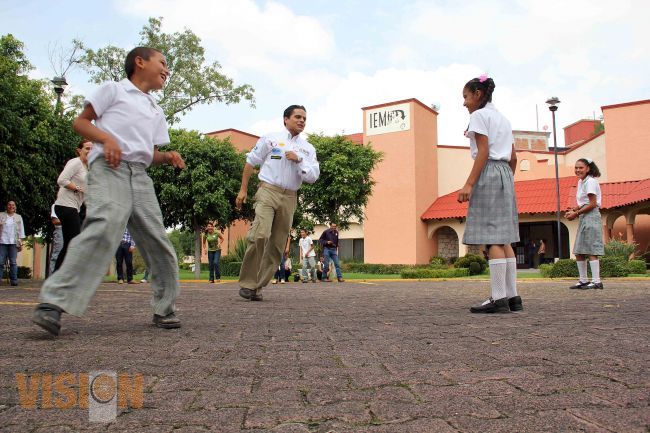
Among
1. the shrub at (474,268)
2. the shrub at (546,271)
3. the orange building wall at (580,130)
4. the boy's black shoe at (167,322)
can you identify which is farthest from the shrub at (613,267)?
the orange building wall at (580,130)

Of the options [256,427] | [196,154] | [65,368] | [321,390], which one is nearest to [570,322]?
[321,390]

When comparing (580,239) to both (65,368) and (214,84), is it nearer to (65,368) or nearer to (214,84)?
(65,368)

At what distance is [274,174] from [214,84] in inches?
1159

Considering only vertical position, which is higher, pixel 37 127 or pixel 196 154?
pixel 196 154

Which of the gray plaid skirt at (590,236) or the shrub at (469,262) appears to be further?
the shrub at (469,262)

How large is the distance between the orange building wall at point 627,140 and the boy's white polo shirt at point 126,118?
1156 inches

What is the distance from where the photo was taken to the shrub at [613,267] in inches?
607

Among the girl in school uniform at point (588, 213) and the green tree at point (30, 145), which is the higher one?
the green tree at point (30, 145)

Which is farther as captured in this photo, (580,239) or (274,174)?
(580,239)

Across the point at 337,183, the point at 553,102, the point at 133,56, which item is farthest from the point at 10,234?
the point at 553,102

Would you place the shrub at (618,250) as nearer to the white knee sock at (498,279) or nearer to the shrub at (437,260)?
the shrub at (437,260)

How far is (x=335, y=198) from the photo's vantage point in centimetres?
2602

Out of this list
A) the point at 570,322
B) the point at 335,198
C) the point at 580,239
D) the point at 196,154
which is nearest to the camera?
the point at 570,322

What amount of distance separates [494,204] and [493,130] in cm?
66
